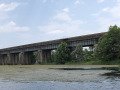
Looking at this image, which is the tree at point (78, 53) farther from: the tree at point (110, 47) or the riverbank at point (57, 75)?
the riverbank at point (57, 75)

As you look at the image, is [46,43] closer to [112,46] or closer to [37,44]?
[37,44]

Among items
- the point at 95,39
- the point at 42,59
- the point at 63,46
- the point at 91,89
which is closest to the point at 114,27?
the point at 95,39

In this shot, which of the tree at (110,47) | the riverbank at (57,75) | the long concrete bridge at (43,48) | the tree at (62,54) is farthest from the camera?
the tree at (62,54)

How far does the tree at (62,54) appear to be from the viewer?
440 ft

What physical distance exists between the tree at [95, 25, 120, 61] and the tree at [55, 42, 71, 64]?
27931mm

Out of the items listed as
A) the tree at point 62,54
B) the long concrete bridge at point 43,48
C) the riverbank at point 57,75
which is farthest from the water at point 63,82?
the tree at point 62,54

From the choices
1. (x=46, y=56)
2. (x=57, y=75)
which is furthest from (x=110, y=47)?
(x=46, y=56)

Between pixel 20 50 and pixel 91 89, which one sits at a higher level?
pixel 20 50

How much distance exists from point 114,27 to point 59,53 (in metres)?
32.8

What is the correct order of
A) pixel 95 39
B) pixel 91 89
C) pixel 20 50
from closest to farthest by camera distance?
pixel 91 89
pixel 95 39
pixel 20 50

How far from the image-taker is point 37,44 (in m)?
161

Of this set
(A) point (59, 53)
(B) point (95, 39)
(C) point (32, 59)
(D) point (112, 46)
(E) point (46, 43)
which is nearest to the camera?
(D) point (112, 46)

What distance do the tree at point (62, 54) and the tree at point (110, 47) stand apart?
27.9 metres

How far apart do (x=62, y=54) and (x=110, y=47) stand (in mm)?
31540
